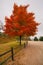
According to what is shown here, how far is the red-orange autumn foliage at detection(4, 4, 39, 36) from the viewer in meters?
43.3

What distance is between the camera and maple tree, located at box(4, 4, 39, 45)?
4338cm

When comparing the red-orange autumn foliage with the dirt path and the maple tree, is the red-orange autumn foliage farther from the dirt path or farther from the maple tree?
the dirt path

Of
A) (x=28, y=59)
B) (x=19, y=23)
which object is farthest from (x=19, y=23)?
(x=28, y=59)

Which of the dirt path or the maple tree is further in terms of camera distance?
the maple tree

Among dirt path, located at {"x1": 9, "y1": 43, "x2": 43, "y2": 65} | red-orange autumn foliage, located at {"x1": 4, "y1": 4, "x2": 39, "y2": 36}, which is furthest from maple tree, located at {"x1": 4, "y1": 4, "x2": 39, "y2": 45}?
dirt path, located at {"x1": 9, "y1": 43, "x2": 43, "y2": 65}

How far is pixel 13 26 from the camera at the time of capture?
43.9m

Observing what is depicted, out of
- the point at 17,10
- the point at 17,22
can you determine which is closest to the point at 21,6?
the point at 17,10

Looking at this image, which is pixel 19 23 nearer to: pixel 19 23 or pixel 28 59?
pixel 19 23

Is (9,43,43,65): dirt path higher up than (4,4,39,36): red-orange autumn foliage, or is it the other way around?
(4,4,39,36): red-orange autumn foliage

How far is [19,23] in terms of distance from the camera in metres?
43.8

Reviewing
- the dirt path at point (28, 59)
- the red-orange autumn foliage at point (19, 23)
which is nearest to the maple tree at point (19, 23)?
Answer: the red-orange autumn foliage at point (19, 23)

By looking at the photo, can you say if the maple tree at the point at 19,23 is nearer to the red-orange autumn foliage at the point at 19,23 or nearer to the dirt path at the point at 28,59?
the red-orange autumn foliage at the point at 19,23

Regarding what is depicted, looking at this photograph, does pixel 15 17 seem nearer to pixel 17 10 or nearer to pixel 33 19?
pixel 17 10

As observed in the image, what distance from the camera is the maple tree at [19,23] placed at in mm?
43375
